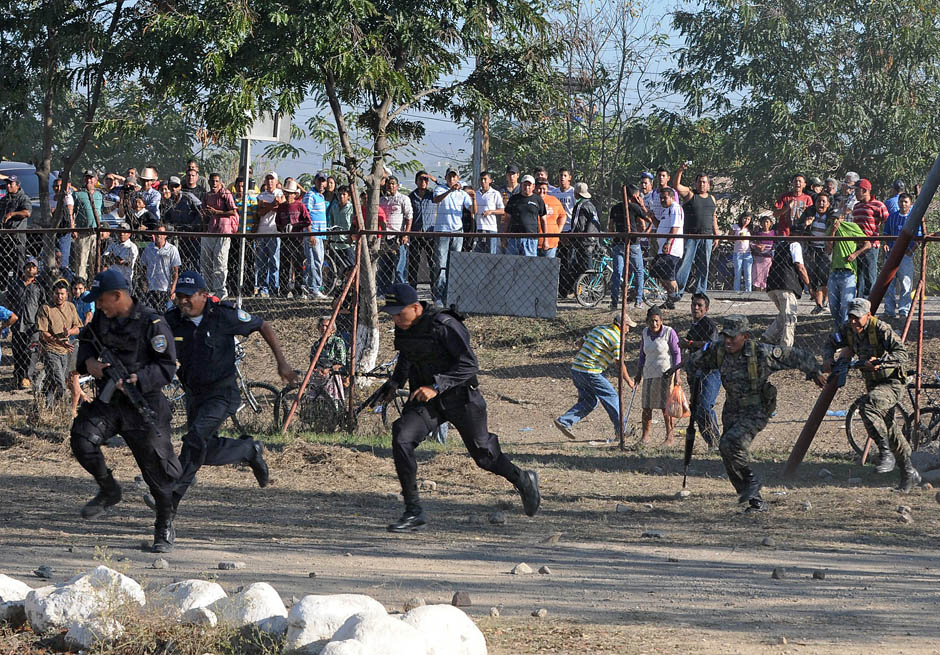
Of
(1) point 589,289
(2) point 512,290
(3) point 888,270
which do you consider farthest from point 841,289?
(3) point 888,270

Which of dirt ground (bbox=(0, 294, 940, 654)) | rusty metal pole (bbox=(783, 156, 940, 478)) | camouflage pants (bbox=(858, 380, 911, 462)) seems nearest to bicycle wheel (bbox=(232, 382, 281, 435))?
dirt ground (bbox=(0, 294, 940, 654))

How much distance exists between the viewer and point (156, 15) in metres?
13.1

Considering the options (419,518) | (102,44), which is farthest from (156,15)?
(419,518)

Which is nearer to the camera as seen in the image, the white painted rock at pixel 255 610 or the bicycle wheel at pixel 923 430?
the white painted rock at pixel 255 610

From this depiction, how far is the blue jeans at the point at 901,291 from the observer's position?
15.6 metres

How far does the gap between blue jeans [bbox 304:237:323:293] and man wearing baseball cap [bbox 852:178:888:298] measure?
7.35m

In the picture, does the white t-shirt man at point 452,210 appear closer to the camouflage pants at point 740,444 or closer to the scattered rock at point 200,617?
the camouflage pants at point 740,444

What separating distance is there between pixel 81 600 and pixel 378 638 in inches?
63.2

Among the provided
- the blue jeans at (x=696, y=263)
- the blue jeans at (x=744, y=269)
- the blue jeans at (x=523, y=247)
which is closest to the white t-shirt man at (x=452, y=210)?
the blue jeans at (x=523, y=247)

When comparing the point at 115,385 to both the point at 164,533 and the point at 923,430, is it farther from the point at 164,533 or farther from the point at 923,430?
the point at 923,430

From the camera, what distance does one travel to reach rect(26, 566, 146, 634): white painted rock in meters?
5.58

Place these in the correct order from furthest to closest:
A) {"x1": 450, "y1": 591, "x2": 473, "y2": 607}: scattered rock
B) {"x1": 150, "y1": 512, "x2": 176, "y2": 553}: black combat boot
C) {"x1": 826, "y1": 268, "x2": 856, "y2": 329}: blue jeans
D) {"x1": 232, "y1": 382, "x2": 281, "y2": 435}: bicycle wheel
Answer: {"x1": 826, "y1": 268, "x2": 856, "y2": 329}: blue jeans, {"x1": 232, "y1": 382, "x2": 281, "y2": 435}: bicycle wheel, {"x1": 150, "y1": 512, "x2": 176, "y2": 553}: black combat boot, {"x1": 450, "y1": 591, "x2": 473, "y2": 607}: scattered rock

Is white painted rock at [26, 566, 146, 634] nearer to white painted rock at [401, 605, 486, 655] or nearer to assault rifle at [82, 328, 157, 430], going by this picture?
white painted rock at [401, 605, 486, 655]

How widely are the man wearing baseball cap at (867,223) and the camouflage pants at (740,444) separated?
6.30m
